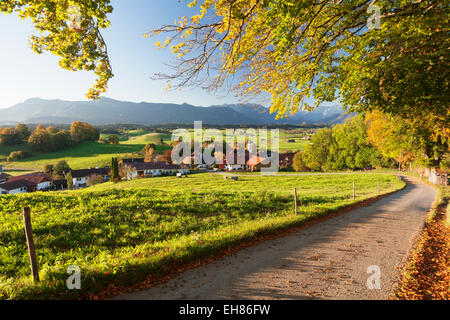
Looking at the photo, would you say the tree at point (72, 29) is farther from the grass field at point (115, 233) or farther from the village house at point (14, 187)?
the village house at point (14, 187)

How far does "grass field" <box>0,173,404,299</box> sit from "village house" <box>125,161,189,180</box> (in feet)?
199

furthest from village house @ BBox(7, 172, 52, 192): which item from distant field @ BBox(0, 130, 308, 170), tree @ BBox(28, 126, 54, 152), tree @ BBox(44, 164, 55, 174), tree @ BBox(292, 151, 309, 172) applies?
tree @ BBox(292, 151, 309, 172)

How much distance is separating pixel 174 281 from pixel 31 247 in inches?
118

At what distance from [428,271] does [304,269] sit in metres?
3.01

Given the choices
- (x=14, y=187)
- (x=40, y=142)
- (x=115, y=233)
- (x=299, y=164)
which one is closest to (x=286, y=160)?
(x=299, y=164)

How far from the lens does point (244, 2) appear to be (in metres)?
5.00

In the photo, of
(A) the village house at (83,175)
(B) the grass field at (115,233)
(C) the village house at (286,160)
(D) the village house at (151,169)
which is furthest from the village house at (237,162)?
(B) the grass field at (115,233)

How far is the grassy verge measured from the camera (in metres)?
3.96

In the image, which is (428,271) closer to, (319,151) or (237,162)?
(319,151)

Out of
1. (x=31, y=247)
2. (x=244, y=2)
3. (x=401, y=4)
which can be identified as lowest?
(x=31, y=247)
